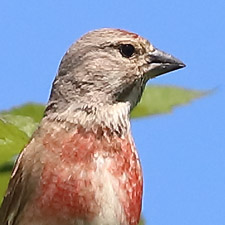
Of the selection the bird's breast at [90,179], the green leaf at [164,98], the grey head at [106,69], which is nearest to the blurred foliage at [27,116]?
the green leaf at [164,98]

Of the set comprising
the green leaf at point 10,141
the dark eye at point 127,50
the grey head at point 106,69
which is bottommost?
the green leaf at point 10,141

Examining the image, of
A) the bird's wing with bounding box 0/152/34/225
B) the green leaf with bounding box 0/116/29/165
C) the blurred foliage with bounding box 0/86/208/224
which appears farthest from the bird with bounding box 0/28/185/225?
the green leaf with bounding box 0/116/29/165

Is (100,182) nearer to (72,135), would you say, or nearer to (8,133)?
(72,135)

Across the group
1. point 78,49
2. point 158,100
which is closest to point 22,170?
point 78,49

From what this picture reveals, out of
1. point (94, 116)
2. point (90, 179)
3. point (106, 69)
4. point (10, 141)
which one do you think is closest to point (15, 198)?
point (90, 179)

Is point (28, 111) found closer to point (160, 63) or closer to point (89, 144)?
point (89, 144)

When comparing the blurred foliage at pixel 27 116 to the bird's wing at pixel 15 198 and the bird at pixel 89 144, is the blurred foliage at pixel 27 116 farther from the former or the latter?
the bird's wing at pixel 15 198
